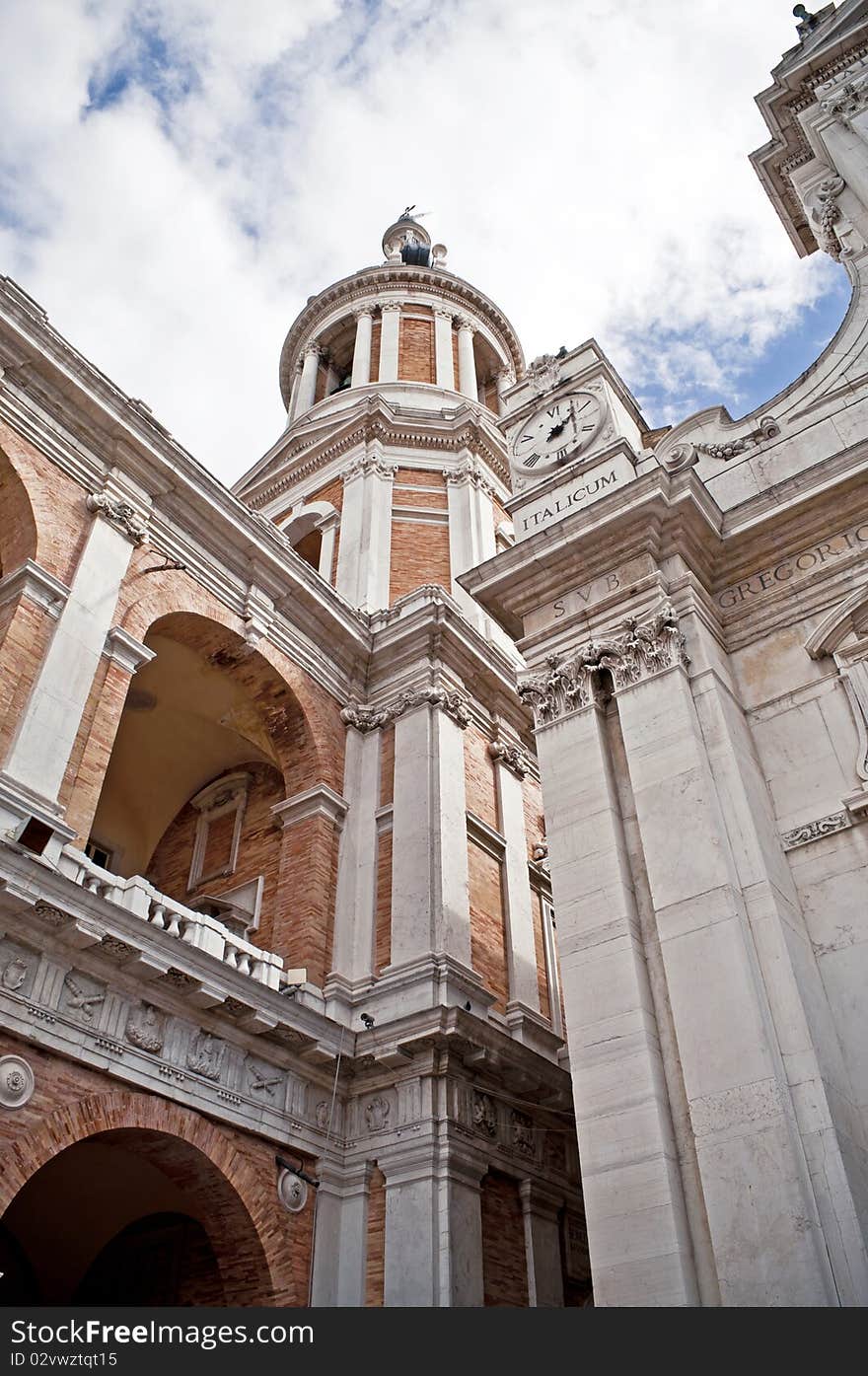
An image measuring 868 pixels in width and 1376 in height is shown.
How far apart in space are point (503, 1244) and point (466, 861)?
17.4 feet

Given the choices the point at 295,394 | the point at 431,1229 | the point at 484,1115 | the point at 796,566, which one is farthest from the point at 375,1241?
the point at 295,394

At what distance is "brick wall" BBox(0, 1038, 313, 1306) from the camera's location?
11086 mm

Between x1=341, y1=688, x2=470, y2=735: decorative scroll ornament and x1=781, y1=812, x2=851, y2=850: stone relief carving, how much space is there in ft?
26.5

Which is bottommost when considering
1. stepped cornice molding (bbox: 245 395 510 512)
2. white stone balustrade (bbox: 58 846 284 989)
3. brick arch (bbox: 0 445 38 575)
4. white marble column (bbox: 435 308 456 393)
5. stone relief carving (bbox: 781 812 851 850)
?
stone relief carving (bbox: 781 812 851 850)

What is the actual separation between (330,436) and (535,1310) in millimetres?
23219

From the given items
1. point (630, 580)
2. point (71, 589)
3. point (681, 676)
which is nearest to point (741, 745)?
point (681, 676)

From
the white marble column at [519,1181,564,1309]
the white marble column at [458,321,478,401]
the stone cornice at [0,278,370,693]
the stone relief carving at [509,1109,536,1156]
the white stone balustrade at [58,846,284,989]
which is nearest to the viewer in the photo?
the white stone balustrade at [58,846,284,989]

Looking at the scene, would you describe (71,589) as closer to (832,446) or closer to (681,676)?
(681,676)

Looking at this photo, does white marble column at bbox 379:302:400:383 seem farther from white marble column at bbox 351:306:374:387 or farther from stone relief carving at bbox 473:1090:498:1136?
stone relief carving at bbox 473:1090:498:1136

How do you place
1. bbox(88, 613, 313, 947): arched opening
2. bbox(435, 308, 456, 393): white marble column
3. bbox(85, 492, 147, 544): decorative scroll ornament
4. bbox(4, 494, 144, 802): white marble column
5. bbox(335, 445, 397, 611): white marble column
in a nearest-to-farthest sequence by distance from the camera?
bbox(4, 494, 144, 802): white marble column, bbox(85, 492, 147, 544): decorative scroll ornament, bbox(88, 613, 313, 947): arched opening, bbox(335, 445, 397, 611): white marble column, bbox(435, 308, 456, 393): white marble column

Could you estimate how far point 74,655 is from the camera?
44.6ft

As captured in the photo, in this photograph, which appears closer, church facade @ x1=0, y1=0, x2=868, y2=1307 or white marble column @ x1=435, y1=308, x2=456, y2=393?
church facade @ x1=0, y1=0, x2=868, y2=1307

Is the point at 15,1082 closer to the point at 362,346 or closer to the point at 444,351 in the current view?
the point at 444,351

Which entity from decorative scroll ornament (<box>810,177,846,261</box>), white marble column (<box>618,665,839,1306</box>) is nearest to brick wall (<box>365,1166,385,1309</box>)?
white marble column (<box>618,665,839,1306</box>)
